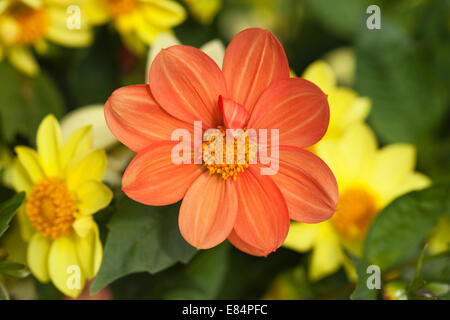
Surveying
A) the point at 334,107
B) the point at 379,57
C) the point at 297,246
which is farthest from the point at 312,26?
the point at 297,246

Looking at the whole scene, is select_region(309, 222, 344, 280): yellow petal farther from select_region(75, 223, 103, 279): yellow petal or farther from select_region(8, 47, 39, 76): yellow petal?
Result: select_region(8, 47, 39, 76): yellow petal

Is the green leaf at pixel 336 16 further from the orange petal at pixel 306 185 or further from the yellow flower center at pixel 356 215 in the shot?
the orange petal at pixel 306 185

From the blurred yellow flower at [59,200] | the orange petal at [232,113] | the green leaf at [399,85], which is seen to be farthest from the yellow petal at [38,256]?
the green leaf at [399,85]

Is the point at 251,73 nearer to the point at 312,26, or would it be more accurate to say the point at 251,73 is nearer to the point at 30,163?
the point at 30,163

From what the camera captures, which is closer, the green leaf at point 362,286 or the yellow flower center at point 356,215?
the green leaf at point 362,286

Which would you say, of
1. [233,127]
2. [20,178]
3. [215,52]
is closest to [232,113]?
[233,127]

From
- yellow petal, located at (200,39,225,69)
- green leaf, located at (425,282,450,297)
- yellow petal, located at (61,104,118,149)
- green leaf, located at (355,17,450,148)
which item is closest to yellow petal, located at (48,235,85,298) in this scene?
yellow petal, located at (61,104,118,149)

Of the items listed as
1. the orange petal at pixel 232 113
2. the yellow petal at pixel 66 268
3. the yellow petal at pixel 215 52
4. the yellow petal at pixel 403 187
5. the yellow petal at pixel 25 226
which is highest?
the yellow petal at pixel 215 52
